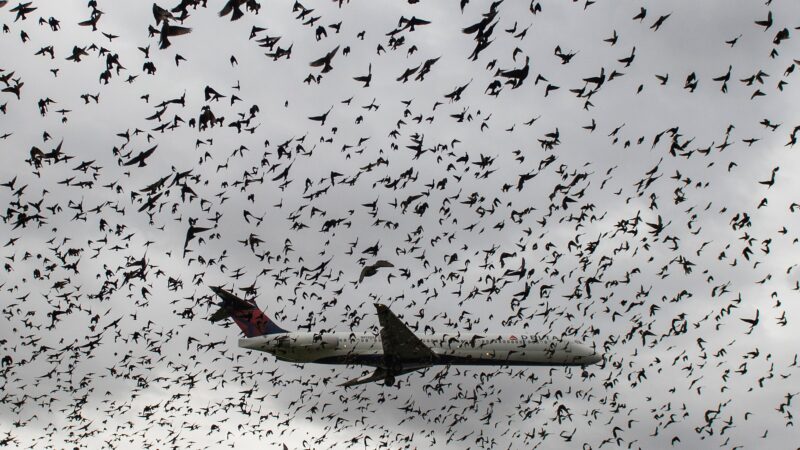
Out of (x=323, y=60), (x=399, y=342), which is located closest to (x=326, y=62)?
(x=323, y=60)

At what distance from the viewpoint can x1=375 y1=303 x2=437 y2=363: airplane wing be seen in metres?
64.2

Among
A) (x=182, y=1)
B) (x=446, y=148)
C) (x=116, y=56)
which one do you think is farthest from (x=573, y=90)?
(x=116, y=56)

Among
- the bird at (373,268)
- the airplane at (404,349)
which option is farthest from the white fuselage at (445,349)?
the bird at (373,268)

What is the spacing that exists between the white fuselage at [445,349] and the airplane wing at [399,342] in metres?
1.44

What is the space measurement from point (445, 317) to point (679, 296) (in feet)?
44.9

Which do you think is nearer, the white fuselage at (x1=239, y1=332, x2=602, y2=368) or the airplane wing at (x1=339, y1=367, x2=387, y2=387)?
the white fuselage at (x1=239, y1=332, x2=602, y2=368)

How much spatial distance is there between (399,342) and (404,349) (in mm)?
1430

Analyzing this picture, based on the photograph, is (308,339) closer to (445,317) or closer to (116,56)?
(445,317)

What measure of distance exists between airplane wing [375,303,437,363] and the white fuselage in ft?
4.71

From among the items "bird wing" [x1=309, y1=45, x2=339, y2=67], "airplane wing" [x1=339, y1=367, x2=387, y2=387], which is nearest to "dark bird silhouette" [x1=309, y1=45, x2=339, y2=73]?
"bird wing" [x1=309, y1=45, x2=339, y2=67]

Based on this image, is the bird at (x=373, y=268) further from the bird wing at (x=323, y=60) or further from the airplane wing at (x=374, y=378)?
the airplane wing at (x=374, y=378)

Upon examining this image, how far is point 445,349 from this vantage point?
234 ft

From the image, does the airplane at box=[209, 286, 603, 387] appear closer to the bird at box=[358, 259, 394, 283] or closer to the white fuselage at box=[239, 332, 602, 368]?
the white fuselage at box=[239, 332, 602, 368]

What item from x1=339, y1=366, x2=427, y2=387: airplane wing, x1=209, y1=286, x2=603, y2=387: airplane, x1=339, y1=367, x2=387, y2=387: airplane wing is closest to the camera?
x1=209, y1=286, x2=603, y2=387: airplane
